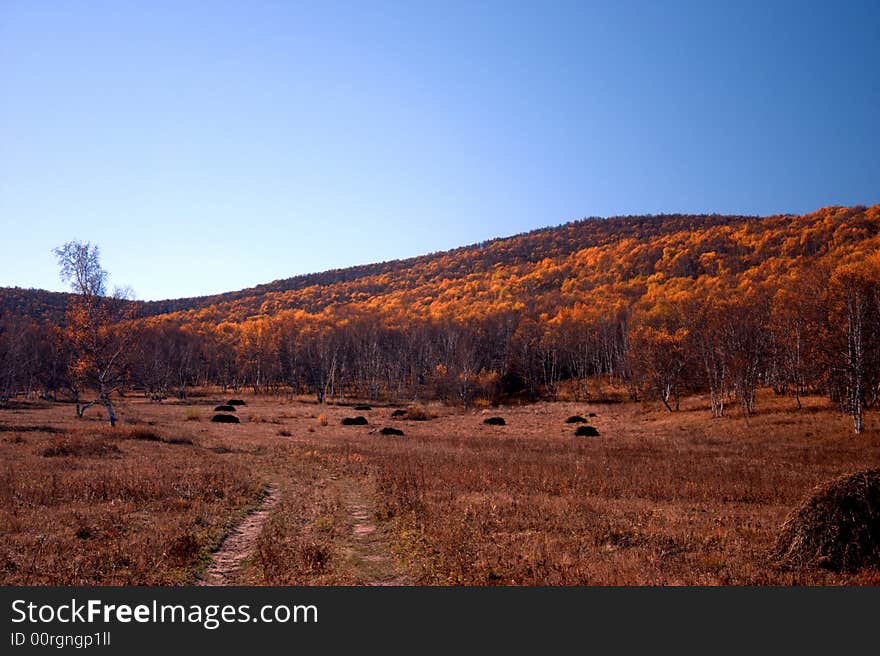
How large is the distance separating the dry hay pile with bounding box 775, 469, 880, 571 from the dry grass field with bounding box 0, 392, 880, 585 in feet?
1.26

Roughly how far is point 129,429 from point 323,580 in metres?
25.7

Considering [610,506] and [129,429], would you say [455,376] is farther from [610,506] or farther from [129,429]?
[610,506]

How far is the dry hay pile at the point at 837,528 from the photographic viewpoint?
27.8 feet

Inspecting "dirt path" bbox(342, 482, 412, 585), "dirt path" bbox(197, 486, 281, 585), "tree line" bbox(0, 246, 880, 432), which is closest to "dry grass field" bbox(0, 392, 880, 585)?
"dirt path" bbox(342, 482, 412, 585)

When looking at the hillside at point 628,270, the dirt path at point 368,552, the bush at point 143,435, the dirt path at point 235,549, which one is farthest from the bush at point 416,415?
the hillside at point 628,270

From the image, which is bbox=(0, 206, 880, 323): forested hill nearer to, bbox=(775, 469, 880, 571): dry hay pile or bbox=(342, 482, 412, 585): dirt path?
bbox=(775, 469, 880, 571): dry hay pile

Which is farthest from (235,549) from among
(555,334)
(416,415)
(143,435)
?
(555,334)

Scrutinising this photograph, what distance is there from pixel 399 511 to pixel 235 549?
4.02 meters

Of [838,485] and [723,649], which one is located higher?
[838,485]

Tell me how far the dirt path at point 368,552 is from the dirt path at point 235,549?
189 centimetres

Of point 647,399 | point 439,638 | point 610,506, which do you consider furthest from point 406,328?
point 439,638

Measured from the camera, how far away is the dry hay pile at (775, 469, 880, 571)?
333 inches

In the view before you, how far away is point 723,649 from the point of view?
5785mm

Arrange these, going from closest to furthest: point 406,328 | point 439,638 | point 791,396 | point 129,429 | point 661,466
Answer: point 439,638, point 661,466, point 129,429, point 791,396, point 406,328
